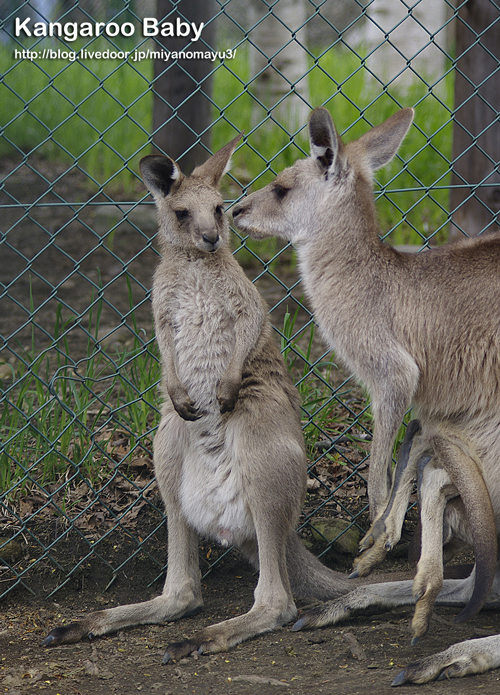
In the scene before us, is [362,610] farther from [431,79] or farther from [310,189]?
[431,79]

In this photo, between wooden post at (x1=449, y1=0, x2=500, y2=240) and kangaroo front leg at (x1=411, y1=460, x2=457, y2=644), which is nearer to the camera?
kangaroo front leg at (x1=411, y1=460, x2=457, y2=644)

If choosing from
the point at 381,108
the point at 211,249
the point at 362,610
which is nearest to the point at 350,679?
the point at 362,610

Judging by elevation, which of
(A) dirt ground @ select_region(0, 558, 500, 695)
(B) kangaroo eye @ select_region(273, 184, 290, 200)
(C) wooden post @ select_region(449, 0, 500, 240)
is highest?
(C) wooden post @ select_region(449, 0, 500, 240)

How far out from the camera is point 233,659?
8.61 feet

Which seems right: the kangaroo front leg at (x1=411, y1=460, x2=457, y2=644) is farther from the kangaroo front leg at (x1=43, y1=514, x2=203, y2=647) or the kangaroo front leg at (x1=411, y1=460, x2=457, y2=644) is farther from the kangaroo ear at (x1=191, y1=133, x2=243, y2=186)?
the kangaroo ear at (x1=191, y1=133, x2=243, y2=186)

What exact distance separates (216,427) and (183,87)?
2.55 meters

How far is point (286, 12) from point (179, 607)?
691 cm

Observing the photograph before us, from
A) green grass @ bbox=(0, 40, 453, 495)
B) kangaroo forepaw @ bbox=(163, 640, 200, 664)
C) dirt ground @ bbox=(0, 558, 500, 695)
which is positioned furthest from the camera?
green grass @ bbox=(0, 40, 453, 495)

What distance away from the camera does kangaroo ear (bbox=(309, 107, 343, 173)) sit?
281cm

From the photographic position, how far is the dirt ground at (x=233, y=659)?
2441 mm

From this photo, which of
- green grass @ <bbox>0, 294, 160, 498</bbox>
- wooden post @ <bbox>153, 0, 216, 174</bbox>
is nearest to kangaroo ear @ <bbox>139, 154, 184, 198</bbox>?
green grass @ <bbox>0, 294, 160, 498</bbox>

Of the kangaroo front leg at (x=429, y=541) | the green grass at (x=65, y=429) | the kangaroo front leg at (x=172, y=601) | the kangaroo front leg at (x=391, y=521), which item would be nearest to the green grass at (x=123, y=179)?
the green grass at (x=65, y=429)

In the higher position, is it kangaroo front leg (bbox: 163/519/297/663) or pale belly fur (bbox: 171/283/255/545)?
pale belly fur (bbox: 171/283/255/545)

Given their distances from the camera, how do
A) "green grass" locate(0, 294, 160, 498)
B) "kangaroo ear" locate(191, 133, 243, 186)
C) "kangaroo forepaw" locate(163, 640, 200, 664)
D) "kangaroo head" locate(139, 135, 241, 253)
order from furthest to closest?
"green grass" locate(0, 294, 160, 498)
"kangaroo ear" locate(191, 133, 243, 186)
"kangaroo head" locate(139, 135, 241, 253)
"kangaroo forepaw" locate(163, 640, 200, 664)
